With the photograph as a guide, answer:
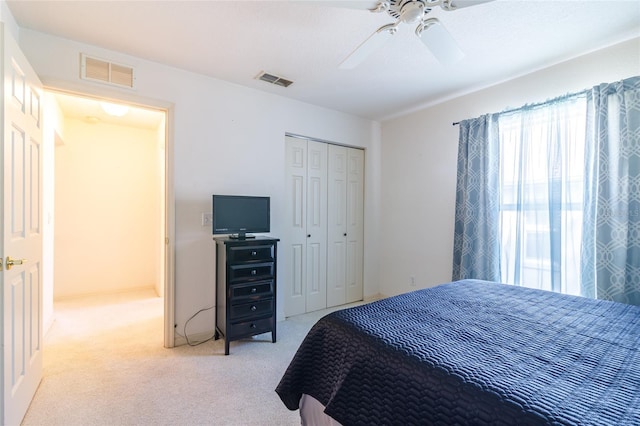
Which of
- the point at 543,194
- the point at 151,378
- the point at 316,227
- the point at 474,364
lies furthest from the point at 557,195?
the point at 151,378

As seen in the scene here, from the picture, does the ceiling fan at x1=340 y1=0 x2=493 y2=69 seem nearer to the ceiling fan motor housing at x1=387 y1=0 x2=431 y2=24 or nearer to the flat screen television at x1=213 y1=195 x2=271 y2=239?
the ceiling fan motor housing at x1=387 y1=0 x2=431 y2=24

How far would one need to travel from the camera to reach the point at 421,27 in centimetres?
156

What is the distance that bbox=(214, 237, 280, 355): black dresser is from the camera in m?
2.50

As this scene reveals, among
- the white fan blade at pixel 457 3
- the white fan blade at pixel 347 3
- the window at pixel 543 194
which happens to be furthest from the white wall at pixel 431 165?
the white fan blade at pixel 347 3

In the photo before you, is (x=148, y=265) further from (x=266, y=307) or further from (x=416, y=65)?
(x=416, y=65)

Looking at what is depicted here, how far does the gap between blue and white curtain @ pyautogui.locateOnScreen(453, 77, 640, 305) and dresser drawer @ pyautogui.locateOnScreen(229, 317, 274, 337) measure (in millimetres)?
1986

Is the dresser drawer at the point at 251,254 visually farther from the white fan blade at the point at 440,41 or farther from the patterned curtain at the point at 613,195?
the patterned curtain at the point at 613,195

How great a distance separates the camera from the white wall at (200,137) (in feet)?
7.22

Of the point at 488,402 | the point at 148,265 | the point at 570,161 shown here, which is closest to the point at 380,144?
the point at 570,161

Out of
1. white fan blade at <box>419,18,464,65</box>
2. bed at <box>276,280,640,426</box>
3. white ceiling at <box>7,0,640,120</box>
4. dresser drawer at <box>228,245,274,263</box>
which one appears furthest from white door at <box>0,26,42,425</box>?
white fan blade at <box>419,18,464,65</box>

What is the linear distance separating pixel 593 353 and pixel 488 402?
621 millimetres

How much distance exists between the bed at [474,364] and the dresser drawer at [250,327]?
119 centimetres

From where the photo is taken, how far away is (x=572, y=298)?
1833 mm

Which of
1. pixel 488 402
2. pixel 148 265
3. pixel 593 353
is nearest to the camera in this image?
pixel 488 402
